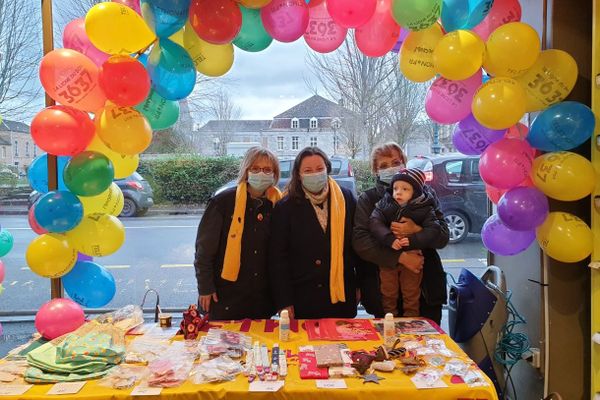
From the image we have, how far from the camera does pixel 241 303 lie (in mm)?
2445

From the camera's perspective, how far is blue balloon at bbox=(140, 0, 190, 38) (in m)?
1.93

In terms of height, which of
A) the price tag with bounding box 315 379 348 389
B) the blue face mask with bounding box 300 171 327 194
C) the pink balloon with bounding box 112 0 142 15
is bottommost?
the price tag with bounding box 315 379 348 389

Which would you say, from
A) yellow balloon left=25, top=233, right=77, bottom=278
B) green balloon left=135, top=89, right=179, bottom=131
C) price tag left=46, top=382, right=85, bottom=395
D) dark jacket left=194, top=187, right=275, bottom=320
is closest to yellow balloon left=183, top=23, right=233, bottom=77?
green balloon left=135, top=89, right=179, bottom=131

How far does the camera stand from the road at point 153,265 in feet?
12.3

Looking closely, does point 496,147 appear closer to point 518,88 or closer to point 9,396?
point 518,88

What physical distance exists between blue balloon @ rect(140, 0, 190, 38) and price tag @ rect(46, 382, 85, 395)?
1513 millimetres

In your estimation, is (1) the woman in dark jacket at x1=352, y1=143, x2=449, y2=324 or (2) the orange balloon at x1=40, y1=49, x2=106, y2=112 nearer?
(2) the orange balloon at x1=40, y1=49, x2=106, y2=112

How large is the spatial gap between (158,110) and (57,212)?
2.26 feet

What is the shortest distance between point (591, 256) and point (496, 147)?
0.70 meters

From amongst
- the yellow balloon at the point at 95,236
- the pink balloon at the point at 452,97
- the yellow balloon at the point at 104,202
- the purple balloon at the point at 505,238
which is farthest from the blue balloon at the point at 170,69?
the purple balloon at the point at 505,238

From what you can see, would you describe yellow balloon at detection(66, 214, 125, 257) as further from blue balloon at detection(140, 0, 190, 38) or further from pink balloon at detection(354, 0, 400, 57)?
pink balloon at detection(354, 0, 400, 57)

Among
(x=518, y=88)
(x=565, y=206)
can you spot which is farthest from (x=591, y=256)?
(x=518, y=88)

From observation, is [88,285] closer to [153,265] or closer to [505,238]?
[153,265]

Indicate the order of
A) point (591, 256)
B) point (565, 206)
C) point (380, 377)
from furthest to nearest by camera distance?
point (565, 206), point (591, 256), point (380, 377)
